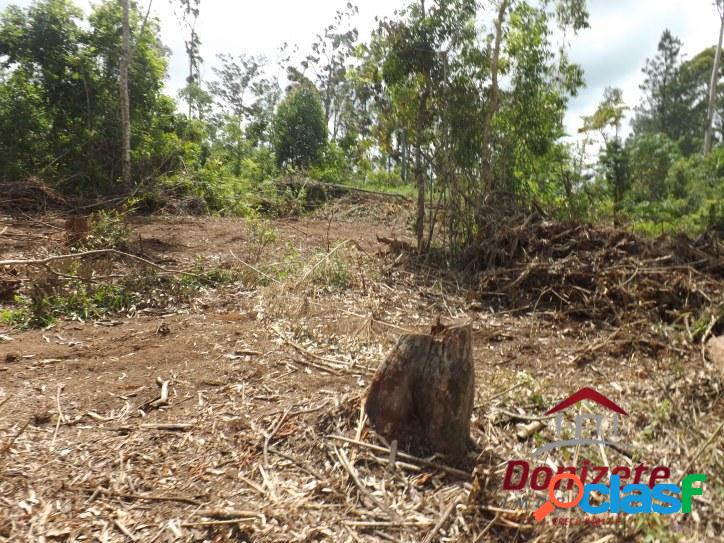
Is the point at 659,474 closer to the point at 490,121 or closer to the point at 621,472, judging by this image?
the point at 621,472

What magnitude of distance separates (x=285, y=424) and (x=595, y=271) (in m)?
3.49

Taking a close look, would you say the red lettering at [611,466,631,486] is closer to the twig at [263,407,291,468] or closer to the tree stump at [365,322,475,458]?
the tree stump at [365,322,475,458]

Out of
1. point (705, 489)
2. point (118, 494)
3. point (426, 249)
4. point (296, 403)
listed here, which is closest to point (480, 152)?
point (426, 249)

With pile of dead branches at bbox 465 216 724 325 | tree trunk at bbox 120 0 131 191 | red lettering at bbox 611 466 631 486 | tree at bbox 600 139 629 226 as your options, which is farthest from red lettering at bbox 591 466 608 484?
tree at bbox 600 139 629 226

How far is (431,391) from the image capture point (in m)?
2.32

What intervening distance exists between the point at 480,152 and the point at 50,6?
28.2 ft

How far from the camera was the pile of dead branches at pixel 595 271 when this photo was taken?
173 inches

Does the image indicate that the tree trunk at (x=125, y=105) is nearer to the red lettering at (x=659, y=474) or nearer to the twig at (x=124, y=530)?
the twig at (x=124, y=530)

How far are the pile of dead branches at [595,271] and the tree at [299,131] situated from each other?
11.6 metres

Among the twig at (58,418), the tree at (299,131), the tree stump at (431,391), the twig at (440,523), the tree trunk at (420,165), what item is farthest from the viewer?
the tree at (299,131)

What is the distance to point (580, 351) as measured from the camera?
3.74m

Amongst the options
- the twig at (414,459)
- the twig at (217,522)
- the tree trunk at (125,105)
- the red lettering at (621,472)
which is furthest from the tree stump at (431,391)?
the tree trunk at (125,105)

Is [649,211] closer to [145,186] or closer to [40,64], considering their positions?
[145,186]

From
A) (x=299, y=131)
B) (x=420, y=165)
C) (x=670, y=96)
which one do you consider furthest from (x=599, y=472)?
(x=670, y=96)
